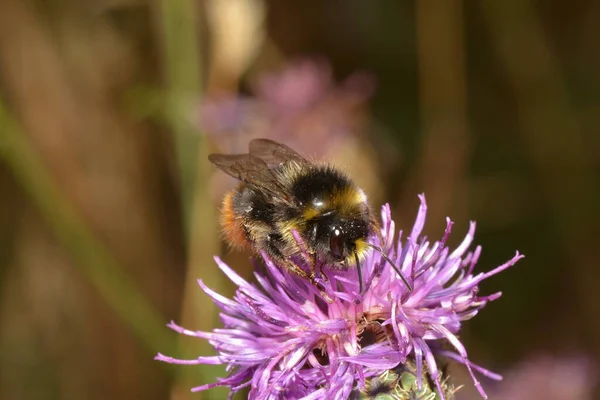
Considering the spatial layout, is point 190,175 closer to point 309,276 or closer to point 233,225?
point 233,225

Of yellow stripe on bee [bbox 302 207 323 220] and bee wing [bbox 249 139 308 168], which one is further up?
bee wing [bbox 249 139 308 168]

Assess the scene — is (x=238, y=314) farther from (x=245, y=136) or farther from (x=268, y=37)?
(x=268, y=37)

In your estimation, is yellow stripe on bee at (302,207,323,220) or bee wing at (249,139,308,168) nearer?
yellow stripe on bee at (302,207,323,220)

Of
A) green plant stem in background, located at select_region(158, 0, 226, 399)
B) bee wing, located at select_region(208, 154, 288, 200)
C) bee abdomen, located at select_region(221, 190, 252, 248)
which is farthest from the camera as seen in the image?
green plant stem in background, located at select_region(158, 0, 226, 399)

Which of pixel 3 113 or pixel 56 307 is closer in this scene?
pixel 3 113

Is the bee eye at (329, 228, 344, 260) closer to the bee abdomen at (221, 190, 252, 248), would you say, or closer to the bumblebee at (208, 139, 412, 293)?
the bumblebee at (208, 139, 412, 293)

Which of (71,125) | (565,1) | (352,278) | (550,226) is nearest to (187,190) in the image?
(71,125)

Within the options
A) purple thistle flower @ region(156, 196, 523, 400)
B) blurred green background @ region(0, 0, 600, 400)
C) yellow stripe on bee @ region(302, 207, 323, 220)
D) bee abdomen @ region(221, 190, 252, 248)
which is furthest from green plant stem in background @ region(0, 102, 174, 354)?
yellow stripe on bee @ region(302, 207, 323, 220)
